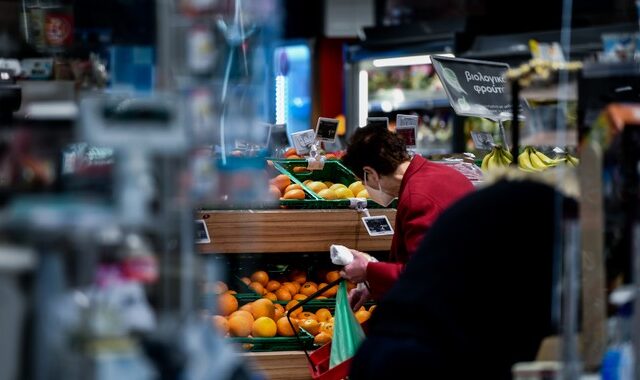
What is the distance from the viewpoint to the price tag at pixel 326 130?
5.53 m

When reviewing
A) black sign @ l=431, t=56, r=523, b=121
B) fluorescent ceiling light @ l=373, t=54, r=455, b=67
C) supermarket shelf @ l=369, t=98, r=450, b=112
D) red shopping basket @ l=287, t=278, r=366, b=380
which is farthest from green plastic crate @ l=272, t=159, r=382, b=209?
supermarket shelf @ l=369, t=98, r=450, b=112

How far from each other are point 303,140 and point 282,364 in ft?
5.00

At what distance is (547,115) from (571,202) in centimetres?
24

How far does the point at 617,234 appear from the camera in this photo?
2369mm

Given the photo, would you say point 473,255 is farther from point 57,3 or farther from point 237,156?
point 57,3

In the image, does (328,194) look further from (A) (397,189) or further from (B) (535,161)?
(B) (535,161)

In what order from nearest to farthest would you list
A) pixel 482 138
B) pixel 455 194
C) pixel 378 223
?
pixel 455 194, pixel 378 223, pixel 482 138

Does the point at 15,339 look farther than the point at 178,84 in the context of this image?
No

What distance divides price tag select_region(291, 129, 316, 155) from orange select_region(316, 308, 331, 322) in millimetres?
1138

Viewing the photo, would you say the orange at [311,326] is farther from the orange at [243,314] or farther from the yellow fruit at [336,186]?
the yellow fruit at [336,186]

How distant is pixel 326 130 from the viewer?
5551 mm

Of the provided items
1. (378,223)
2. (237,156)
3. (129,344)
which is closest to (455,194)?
(378,223)

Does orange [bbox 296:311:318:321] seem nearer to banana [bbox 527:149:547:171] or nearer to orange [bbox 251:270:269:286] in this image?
orange [bbox 251:270:269:286]

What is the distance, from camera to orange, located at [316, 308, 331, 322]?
15.0ft
